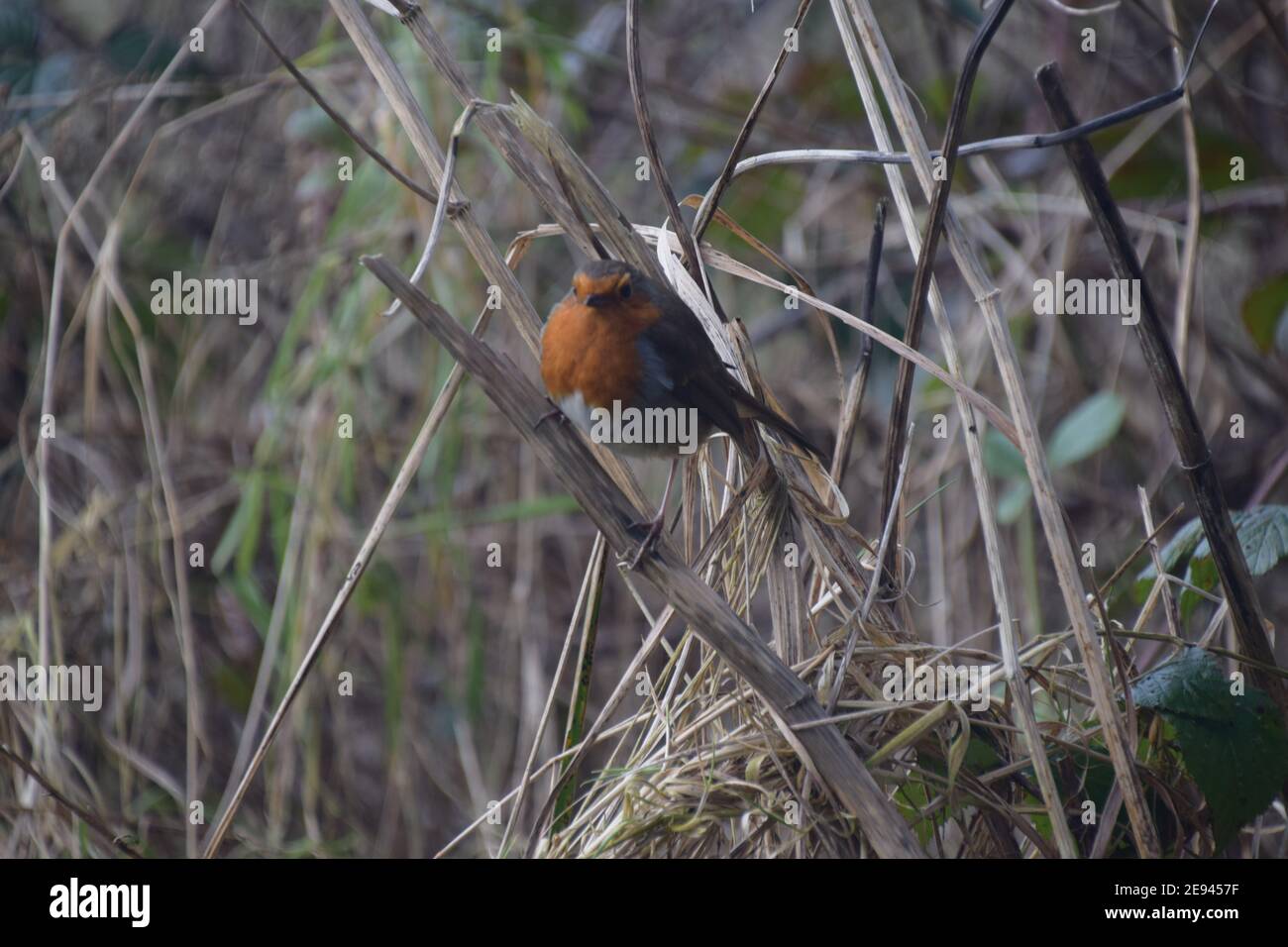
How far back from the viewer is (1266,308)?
10.5 feet

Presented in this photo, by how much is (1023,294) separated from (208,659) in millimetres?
3336

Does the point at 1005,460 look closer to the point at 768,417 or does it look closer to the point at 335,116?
the point at 768,417

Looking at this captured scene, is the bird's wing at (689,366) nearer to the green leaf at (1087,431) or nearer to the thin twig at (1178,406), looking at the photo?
the thin twig at (1178,406)

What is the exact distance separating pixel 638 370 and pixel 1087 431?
1591 mm

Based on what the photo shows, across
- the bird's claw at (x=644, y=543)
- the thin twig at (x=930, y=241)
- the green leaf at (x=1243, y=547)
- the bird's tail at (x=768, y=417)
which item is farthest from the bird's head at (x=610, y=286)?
the green leaf at (x=1243, y=547)

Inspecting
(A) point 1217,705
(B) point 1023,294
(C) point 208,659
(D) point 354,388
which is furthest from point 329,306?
(A) point 1217,705

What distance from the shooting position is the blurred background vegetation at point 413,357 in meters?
3.49

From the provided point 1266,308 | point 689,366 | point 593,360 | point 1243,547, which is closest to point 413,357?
point 593,360

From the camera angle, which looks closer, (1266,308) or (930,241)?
(930,241)

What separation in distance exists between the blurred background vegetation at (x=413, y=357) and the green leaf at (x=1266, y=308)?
2cm

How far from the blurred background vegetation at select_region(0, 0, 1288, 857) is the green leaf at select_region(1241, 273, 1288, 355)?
0.02 metres

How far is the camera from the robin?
1.90m

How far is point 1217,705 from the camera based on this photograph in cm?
156

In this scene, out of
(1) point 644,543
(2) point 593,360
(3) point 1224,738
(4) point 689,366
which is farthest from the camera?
(2) point 593,360
